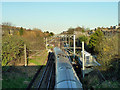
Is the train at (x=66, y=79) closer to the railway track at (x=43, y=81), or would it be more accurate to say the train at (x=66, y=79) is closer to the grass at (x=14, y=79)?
the railway track at (x=43, y=81)

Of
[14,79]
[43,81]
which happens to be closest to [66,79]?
[14,79]

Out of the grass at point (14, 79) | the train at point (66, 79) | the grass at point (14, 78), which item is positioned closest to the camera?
the train at point (66, 79)

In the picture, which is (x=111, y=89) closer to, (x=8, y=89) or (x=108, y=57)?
(x=108, y=57)

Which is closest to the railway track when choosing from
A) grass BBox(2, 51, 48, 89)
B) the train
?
grass BBox(2, 51, 48, 89)

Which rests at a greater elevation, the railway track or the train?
the train

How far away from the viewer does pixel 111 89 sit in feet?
26.0

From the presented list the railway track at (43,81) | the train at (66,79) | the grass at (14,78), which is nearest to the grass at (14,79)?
the grass at (14,78)

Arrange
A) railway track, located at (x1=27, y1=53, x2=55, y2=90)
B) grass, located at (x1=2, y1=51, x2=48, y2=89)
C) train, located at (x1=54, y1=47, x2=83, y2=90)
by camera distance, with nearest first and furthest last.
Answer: train, located at (x1=54, y1=47, x2=83, y2=90), grass, located at (x1=2, y1=51, x2=48, y2=89), railway track, located at (x1=27, y1=53, x2=55, y2=90)

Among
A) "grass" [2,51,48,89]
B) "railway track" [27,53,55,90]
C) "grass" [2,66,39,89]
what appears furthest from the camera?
"railway track" [27,53,55,90]

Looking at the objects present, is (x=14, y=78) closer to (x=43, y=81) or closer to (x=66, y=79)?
(x=43, y=81)

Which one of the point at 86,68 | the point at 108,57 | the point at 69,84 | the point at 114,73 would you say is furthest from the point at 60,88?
the point at 86,68

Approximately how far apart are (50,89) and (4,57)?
530cm

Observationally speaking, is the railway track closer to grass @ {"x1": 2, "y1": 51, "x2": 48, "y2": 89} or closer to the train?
grass @ {"x1": 2, "y1": 51, "x2": 48, "y2": 89}

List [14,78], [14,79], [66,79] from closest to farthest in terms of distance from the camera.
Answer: [66,79] < [14,79] < [14,78]
